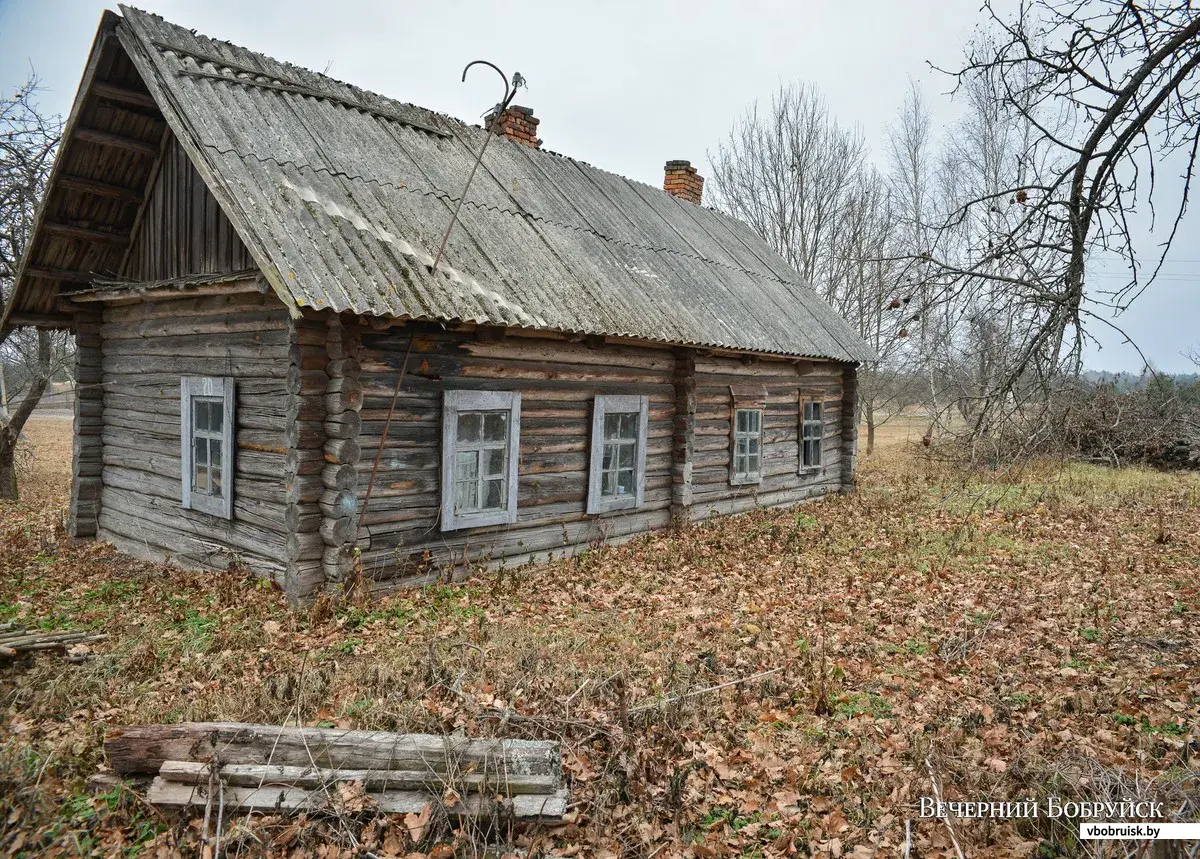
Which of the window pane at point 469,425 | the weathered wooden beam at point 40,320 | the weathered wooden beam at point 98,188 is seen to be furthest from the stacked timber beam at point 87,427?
the window pane at point 469,425

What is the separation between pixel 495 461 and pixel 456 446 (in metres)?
0.65

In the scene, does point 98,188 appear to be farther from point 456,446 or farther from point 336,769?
point 336,769

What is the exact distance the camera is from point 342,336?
7.27 meters

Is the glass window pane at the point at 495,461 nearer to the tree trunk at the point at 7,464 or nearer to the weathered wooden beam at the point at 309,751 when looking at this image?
the weathered wooden beam at the point at 309,751

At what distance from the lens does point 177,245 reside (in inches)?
350

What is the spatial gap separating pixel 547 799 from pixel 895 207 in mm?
28212

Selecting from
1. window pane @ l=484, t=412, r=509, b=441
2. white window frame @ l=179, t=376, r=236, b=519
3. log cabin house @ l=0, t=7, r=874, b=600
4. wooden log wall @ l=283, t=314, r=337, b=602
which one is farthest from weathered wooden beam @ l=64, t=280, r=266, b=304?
window pane @ l=484, t=412, r=509, b=441

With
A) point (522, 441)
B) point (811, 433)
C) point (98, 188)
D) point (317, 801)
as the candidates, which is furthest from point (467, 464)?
point (811, 433)

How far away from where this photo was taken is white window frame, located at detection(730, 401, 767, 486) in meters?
12.6

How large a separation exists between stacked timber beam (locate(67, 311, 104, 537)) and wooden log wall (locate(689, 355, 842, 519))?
8.94 meters

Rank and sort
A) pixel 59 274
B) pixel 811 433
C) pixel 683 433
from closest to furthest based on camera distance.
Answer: pixel 59 274 → pixel 683 433 → pixel 811 433

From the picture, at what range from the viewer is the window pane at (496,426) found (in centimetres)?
870

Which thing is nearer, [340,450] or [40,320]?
[340,450]

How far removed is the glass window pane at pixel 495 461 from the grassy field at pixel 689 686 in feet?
3.99
